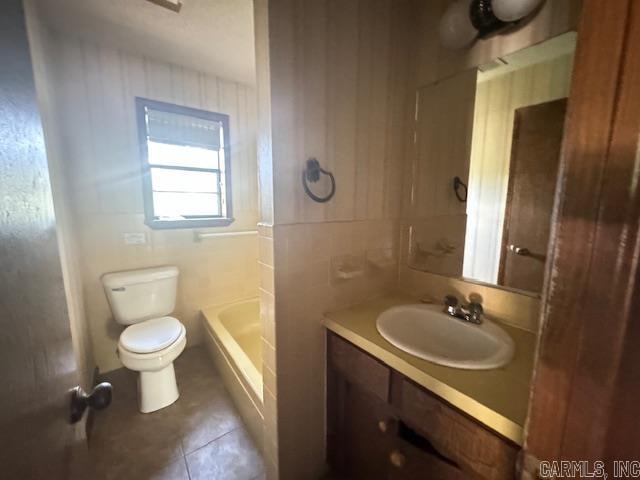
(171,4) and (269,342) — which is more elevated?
(171,4)

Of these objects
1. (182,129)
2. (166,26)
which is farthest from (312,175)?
(182,129)

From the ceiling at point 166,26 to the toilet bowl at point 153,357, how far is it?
1964 mm

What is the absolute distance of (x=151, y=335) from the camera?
68.1 inches

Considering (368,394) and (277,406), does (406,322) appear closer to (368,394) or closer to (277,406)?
(368,394)

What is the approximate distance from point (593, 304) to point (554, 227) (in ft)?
0.32

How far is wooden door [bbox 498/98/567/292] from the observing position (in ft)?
3.07

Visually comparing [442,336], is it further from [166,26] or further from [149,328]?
[166,26]

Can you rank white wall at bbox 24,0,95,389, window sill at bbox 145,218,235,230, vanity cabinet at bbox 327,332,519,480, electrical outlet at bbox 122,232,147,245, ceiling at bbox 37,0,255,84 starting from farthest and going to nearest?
window sill at bbox 145,218,235,230 → electrical outlet at bbox 122,232,147,245 → ceiling at bbox 37,0,255,84 → white wall at bbox 24,0,95,389 → vanity cabinet at bbox 327,332,519,480

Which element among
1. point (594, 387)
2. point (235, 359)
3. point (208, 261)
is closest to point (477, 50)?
point (594, 387)

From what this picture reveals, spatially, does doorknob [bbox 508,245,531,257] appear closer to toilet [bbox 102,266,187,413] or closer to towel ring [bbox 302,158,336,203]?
towel ring [bbox 302,158,336,203]

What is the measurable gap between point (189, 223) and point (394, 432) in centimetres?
209

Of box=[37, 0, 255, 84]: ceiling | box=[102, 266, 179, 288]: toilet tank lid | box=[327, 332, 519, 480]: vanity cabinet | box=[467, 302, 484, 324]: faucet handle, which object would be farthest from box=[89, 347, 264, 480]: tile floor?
box=[37, 0, 255, 84]: ceiling

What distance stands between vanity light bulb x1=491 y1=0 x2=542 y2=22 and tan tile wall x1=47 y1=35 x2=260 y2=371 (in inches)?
78.3

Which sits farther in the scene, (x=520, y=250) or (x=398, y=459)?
(x=520, y=250)
